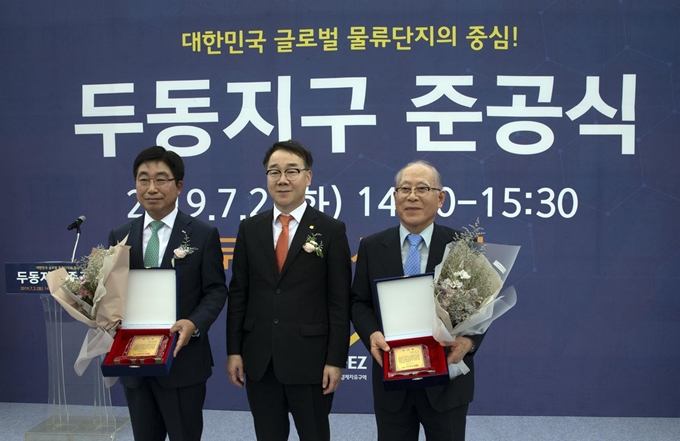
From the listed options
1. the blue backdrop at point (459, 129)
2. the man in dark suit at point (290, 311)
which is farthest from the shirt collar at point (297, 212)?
the blue backdrop at point (459, 129)

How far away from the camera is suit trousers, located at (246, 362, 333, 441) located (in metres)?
2.06

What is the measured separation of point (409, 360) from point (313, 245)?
568 mm

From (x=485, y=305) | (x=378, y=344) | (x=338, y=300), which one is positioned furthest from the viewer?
(x=338, y=300)

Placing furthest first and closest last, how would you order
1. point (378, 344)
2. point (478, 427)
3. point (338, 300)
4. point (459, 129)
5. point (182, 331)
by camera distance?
point (459, 129) < point (478, 427) < point (338, 300) < point (182, 331) < point (378, 344)

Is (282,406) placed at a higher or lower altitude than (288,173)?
lower

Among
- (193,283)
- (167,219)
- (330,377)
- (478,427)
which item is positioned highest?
(167,219)

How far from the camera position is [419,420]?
2027 millimetres

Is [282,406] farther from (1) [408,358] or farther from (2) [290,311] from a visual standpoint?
(1) [408,358]

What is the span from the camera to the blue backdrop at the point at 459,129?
11.5 ft

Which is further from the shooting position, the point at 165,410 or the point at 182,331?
the point at 165,410

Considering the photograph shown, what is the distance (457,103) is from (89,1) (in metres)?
2.66

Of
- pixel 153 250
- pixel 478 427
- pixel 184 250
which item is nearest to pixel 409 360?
pixel 184 250

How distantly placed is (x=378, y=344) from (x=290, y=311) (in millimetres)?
380

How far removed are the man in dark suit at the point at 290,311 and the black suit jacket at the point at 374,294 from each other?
78 millimetres
